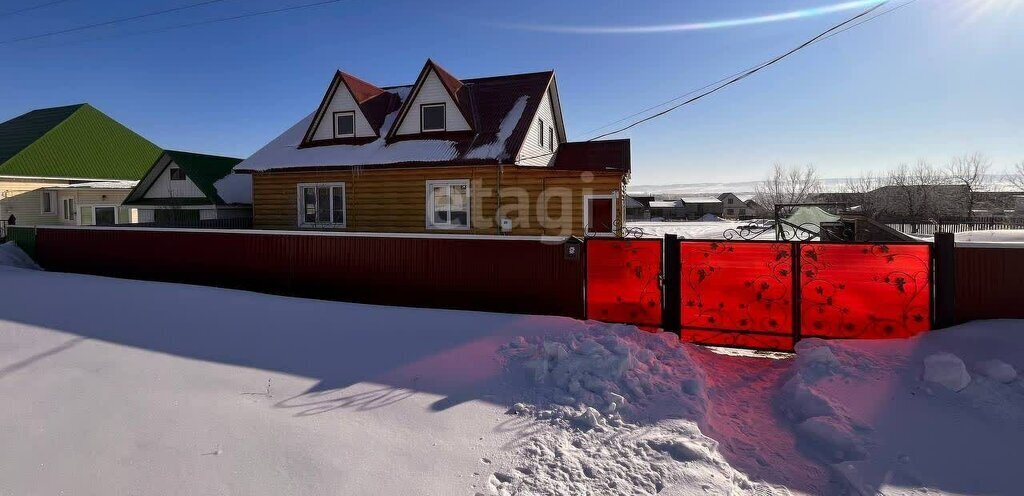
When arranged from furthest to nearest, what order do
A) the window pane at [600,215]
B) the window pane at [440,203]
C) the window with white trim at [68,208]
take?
1. the window with white trim at [68,208]
2. the window pane at [440,203]
3. the window pane at [600,215]

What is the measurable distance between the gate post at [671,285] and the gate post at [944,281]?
3298mm

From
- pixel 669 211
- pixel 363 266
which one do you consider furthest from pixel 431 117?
pixel 669 211

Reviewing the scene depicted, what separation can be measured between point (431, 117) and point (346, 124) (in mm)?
3189

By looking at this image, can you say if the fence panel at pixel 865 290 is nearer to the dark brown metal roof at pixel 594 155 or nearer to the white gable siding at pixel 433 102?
the dark brown metal roof at pixel 594 155

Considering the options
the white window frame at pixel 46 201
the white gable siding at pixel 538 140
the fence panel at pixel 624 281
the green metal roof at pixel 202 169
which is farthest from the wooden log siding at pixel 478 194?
the white window frame at pixel 46 201

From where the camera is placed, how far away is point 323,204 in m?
16.2

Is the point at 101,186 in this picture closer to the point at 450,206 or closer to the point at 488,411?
the point at 450,206

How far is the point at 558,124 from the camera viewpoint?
66.1 feet

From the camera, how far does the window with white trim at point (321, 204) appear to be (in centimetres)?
1593

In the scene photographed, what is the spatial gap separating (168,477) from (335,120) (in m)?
15.1

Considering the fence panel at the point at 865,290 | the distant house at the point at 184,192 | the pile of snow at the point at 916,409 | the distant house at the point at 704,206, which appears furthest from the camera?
the distant house at the point at 704,206

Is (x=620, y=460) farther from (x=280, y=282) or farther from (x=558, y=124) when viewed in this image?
(x=558, y=124)

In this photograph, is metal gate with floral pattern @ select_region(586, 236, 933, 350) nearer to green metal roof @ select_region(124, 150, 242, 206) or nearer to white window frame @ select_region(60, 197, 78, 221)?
green metal roof @ select_region(124, 150, 242, 206)

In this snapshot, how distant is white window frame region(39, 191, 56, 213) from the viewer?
2695 cm
